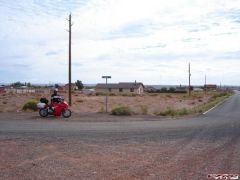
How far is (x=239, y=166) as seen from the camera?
1061 centimetres

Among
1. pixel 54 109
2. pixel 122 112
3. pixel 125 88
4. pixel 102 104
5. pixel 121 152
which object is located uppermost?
pixel 125 88

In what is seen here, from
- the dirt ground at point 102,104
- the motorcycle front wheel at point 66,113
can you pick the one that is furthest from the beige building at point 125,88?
the motorcycle front wheel at point 66,113

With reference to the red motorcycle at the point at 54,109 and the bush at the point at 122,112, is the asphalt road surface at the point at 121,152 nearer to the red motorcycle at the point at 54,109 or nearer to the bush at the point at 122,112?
the red motorcycle at the point at 54,109

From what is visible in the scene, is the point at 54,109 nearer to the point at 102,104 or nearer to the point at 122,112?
the point at 122,112

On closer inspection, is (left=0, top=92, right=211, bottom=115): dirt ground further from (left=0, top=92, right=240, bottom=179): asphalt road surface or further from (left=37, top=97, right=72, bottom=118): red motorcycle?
(left=0, top=92, right=240, bottom=179): asphalt road surface

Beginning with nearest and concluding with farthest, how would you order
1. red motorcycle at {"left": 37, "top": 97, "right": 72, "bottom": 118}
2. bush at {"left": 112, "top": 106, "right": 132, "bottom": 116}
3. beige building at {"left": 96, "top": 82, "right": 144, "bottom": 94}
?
1. red motorcycle at {"left": 37, "top": 97, "right": 72, "bottom": 118}
2. bush at {"left": 112, "top": 106, "right": 132, "bottom": 116}
3. beige building at {"left": 96, "top": 82, "right": 144, "bottom": 94}

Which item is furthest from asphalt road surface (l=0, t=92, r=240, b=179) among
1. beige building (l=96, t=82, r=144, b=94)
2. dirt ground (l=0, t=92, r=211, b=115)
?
beige building (l=96, t=82, r=144, b=94)

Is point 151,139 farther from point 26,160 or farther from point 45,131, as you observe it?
point 26,160

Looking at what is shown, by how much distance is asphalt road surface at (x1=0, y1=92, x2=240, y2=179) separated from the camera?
9817 millimetres

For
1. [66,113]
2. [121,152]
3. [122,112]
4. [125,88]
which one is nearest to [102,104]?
A: [122,112]

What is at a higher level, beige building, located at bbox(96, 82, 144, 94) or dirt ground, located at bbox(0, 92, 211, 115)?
beige building, located at bbox(96, 82, 144, 94)

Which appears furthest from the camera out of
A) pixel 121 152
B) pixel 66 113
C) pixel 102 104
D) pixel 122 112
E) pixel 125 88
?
pixel 125 88

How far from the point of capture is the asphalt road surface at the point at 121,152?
9817 millimetres

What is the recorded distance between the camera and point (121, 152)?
12.8 meters
